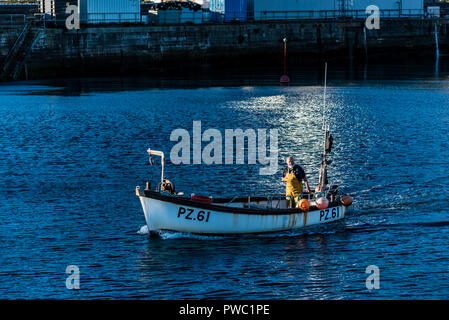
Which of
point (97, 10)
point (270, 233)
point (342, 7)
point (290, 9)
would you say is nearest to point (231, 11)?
point (290, 9)

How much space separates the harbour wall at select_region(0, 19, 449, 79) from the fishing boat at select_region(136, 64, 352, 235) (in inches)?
2457

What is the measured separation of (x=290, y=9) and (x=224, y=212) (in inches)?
3231

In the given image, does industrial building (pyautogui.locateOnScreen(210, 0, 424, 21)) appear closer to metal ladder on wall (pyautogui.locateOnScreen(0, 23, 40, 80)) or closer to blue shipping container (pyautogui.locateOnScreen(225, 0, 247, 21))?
blue shipping container (pyautogui.locateOnScreen(225, 0, 247, 21))

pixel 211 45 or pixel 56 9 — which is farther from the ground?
pixel 56 9

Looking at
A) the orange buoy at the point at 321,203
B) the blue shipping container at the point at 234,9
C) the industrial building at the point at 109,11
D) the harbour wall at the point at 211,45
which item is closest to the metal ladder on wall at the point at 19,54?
the harbour wall at the point at 211,45

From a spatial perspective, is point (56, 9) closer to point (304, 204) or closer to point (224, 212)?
point (304, 204)

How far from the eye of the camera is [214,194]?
37.4 metres

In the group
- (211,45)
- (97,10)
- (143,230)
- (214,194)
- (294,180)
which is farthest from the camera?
(211,45)

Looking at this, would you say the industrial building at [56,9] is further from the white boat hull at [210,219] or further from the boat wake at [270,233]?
the white boat hull at [210,219]

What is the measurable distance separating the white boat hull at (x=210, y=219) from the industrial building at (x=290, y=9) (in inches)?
3070

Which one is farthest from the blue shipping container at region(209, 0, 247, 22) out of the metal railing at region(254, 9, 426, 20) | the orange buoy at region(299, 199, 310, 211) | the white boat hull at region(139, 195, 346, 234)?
the white boat hull at region(139, 195, 346, 234)

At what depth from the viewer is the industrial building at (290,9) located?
106 m

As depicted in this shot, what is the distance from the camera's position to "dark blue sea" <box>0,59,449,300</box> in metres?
25.7

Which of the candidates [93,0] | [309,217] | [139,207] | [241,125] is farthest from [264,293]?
[93,0]
